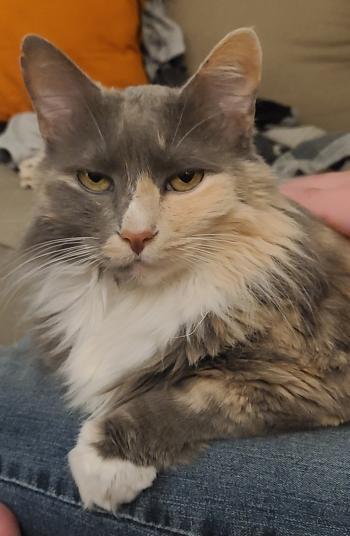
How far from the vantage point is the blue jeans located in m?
0.89

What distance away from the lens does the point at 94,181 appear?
1078 mm

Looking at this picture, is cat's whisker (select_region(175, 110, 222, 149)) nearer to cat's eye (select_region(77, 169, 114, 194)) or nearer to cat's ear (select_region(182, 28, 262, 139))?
cat's ear (select_region(182, 28, 262, 139))

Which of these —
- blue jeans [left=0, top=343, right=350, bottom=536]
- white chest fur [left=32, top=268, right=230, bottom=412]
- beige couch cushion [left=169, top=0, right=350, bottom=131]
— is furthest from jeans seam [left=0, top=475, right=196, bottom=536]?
beige couch cushion [left=169, top=0, right=350, bottom=131]

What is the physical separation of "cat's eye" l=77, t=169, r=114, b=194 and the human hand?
50 cm

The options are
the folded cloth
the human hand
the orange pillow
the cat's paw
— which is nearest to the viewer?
the cat's paw

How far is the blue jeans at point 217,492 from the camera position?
2.91 feet

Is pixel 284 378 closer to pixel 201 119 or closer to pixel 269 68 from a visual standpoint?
pixel 201 119

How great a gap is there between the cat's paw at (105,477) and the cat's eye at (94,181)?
16.8 inches

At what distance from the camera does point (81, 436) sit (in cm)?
94

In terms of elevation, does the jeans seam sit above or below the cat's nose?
below

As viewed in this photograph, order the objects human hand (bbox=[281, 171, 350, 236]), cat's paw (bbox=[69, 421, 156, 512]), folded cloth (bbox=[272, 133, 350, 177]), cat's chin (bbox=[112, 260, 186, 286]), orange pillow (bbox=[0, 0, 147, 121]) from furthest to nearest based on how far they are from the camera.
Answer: orange pillow (bbox=[0, 0, 147, 121]), folded cloth (bbox=[272, 133, 350, 177]), human hand (bbox=[281, 171, 350, 236]), cat's chin (bbox=[112, 260, 186, 286]), cat's paw (bbox=[69, 421, 156, 512])

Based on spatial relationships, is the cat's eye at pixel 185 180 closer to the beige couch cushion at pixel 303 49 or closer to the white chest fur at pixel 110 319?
the white chest fur at pixel 110 319

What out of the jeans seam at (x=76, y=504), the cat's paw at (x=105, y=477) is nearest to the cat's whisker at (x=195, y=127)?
the cat's paw at (x=105, y=477)

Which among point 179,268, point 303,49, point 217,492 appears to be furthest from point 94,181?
point 303,49
